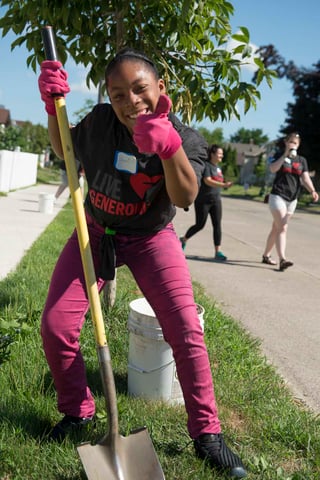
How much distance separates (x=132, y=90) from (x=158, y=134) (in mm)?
399

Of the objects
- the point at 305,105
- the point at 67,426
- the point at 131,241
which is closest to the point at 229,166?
the point at 305,105

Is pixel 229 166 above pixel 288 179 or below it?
below

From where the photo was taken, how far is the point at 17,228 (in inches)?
337

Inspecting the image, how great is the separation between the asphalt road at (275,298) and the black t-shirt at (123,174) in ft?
5.45

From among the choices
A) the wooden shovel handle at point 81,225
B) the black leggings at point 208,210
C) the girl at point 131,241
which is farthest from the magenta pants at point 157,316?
the black leggings at point 208,210

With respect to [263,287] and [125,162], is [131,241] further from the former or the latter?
[263,287]

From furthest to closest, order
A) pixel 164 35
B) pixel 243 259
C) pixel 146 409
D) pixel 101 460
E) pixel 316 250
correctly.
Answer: pixel 316 250 → pixel 243 259 → pixel 164 35 → pixel 146 409 → pixel 101 460

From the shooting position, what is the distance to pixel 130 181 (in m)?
2.37

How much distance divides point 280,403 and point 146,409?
799mm

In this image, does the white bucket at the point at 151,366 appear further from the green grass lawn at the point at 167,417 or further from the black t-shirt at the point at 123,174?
the black t-shirt at the point at 123,174

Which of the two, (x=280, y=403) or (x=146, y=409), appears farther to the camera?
(x=280, y=403)

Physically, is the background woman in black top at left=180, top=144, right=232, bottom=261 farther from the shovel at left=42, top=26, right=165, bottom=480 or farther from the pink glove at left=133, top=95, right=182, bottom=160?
the pink glove at left=133, top=95, right=182, bottom=160

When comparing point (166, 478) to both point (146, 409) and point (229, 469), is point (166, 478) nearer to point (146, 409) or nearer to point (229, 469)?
point (229, 469)

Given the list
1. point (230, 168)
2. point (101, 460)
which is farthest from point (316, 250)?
point (230, 168)
